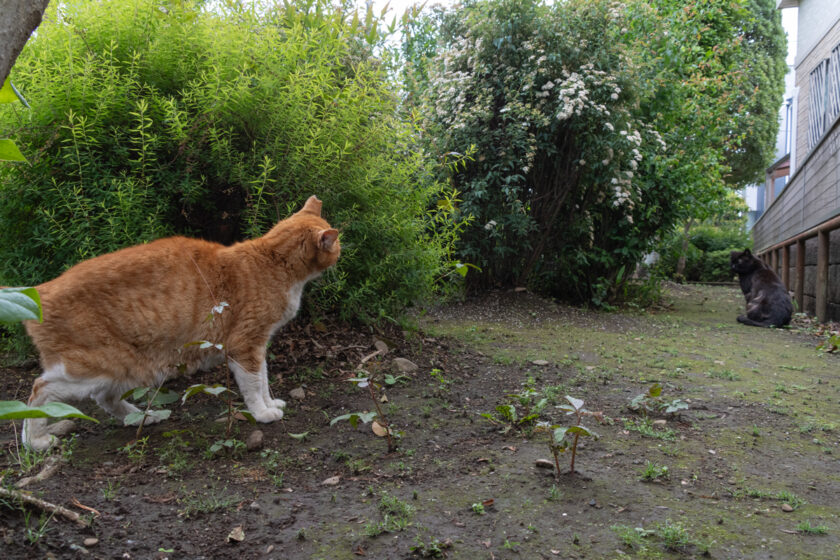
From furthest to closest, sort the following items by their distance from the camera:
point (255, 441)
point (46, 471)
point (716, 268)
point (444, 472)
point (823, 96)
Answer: point (716, 268) < point (823, 96) < point (255, 441) < point (444, 472) < point (46, 471)

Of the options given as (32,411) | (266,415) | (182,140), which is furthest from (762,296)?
(32,411)

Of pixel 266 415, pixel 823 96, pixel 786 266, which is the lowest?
pixel 266 415

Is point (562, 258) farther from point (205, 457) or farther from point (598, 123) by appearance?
point (205, 457)

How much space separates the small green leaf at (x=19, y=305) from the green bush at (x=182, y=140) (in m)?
2.16

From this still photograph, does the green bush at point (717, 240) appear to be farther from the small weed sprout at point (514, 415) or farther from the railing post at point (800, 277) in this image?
the small weed sprout at point (514, 415)

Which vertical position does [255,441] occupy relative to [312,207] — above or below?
below

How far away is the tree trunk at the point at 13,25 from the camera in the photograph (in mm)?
915

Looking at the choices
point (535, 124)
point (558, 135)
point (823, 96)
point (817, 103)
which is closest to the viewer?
point (535, 124)

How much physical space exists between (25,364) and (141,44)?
7.22 ft

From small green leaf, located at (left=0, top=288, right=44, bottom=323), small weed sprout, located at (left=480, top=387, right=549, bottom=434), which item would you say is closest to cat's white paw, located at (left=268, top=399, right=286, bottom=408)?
small weed sprout, located at (left=480, top=387, right=549, bottom=434)

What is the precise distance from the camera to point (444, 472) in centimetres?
228

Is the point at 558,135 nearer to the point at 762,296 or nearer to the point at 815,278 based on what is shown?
the point at 762,296

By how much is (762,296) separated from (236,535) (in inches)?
308

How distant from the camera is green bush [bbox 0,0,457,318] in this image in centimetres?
311
